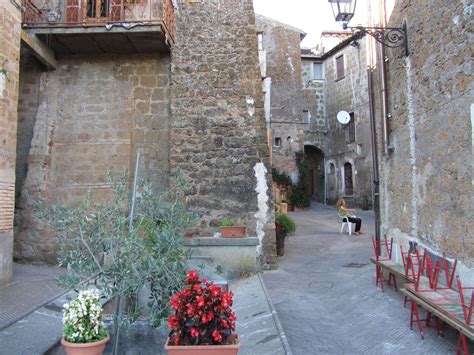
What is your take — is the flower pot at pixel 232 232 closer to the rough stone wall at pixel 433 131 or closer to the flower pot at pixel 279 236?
the flower pot at pixel 279 236

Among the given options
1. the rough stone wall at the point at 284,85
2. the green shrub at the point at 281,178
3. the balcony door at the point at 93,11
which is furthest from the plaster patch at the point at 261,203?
the rough stone wall at the point at 284,85

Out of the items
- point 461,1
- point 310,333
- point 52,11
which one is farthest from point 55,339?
point 52,11

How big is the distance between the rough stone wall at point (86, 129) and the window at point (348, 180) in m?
17.7

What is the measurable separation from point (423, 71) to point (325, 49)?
2391 centimetres

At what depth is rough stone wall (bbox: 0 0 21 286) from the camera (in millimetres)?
7219

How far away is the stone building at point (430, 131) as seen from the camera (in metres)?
4.87

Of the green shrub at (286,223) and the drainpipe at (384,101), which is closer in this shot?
the drainpipe at (384,101)

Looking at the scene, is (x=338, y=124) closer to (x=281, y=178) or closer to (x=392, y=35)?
(x=281, y=178)

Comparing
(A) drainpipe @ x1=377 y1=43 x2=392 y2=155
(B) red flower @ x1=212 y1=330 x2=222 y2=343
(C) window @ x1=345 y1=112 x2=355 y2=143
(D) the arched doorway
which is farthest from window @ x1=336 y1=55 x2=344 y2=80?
(B) red flower @ x1=212 y1=330 x2=222 y2=343

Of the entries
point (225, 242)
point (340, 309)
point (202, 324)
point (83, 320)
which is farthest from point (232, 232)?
point (202, 324)

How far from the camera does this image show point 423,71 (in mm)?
6039

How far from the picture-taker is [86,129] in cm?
995

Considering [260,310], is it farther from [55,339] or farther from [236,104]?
[236,104]

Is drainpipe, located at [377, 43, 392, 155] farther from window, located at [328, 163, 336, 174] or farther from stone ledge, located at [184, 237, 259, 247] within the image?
window, located at [328, 163, 336, 174]
